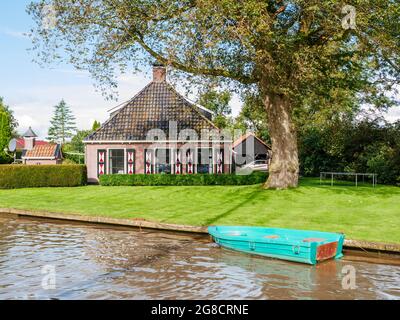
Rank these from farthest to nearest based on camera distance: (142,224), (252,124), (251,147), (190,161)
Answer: (252,124) < (251,147) < (190,161) < (142,224)

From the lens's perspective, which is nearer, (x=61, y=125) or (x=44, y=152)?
(x=44, y=152)

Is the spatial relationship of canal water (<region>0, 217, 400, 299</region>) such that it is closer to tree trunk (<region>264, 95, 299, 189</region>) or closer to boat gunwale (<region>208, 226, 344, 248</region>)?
boat gunwale (<region>208, 226, 344, 248</region>)

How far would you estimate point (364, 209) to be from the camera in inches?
650

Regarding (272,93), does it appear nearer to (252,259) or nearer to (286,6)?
(286,6)

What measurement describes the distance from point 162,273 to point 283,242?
3.10m

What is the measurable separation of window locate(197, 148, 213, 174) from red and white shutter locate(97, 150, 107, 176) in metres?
5.94

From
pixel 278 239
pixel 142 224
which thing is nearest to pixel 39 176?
pixel 142 224

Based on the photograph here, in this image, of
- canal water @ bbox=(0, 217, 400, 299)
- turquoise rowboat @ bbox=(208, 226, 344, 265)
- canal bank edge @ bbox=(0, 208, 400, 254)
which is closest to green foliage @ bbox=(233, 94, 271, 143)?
canal bank edge @ bbox=(0, 208, 400, 254)

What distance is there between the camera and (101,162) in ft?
96.9

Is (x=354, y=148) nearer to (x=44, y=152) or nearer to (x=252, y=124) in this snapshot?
(x=44, y=152)

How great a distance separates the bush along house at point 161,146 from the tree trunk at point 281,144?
7.75 meters

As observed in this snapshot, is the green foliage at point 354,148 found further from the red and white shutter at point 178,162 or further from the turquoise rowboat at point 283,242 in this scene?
the turquoise rowboat at point 283,242

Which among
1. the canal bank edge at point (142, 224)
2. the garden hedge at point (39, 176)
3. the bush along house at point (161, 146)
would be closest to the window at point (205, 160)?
the bush along house at point (161, 146)

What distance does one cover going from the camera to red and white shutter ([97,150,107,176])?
29.5m
